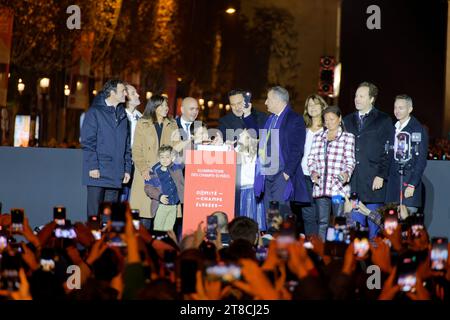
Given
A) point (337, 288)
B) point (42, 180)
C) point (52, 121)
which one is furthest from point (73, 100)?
point (337, 288)

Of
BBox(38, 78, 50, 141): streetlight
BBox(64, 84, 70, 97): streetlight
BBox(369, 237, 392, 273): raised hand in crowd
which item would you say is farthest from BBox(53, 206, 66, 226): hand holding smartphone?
BBox(64, 84, 70, 97): streetlight

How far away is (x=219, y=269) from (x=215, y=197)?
5559 mm

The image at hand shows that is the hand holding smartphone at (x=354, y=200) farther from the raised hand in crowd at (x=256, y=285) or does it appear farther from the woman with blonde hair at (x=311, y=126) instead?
the raised hand in crowd at (x=256, y=285)

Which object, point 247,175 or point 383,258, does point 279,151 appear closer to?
point 247,175

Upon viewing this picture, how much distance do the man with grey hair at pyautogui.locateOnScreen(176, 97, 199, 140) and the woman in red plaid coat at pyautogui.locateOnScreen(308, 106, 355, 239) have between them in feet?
4.09

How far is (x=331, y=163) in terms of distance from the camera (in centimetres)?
986

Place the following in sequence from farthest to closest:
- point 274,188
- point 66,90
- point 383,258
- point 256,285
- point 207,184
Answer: point 66,90, point 274,188, point 207,184, point 383,258, point 256,285

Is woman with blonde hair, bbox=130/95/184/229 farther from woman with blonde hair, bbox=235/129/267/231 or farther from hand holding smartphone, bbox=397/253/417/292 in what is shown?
hand holding smartphone, bbox=397/253/417/292

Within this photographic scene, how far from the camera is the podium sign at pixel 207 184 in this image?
9.52m

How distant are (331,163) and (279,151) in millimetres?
605

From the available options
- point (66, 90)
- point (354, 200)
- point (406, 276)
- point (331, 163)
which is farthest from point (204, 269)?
point (66, 90)

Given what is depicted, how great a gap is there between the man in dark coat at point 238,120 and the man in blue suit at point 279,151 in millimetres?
282
